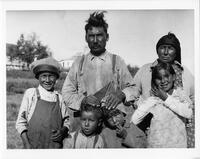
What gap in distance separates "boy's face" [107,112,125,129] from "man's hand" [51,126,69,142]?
1.13ft

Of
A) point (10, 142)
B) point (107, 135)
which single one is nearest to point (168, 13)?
point (107, 135)

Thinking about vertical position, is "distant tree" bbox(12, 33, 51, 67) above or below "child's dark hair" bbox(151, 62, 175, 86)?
above

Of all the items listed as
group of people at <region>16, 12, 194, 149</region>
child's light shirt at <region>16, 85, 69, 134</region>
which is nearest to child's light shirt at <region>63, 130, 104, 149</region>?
group of people at <region>16, 12, 194, 149</region>

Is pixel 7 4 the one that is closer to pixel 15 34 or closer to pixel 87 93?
pixel 15 34

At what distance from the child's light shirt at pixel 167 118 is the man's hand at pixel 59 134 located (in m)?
0.54

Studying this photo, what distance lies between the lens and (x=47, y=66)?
10.9ft

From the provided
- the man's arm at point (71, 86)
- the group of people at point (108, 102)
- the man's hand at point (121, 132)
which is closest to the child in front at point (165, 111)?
the group of people at point (108, 102)

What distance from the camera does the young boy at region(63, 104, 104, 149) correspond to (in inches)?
128

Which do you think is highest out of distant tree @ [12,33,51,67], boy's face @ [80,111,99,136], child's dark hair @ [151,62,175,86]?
distant tree @ [12,33,51,67]

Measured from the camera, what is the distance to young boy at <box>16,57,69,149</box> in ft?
10.8

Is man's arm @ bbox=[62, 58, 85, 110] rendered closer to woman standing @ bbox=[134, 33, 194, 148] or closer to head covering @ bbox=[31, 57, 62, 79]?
head covering @ bbox=[31, 57, 62, 79]

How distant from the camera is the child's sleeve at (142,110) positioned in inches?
130

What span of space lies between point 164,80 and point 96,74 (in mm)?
534

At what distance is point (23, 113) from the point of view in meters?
3.31
